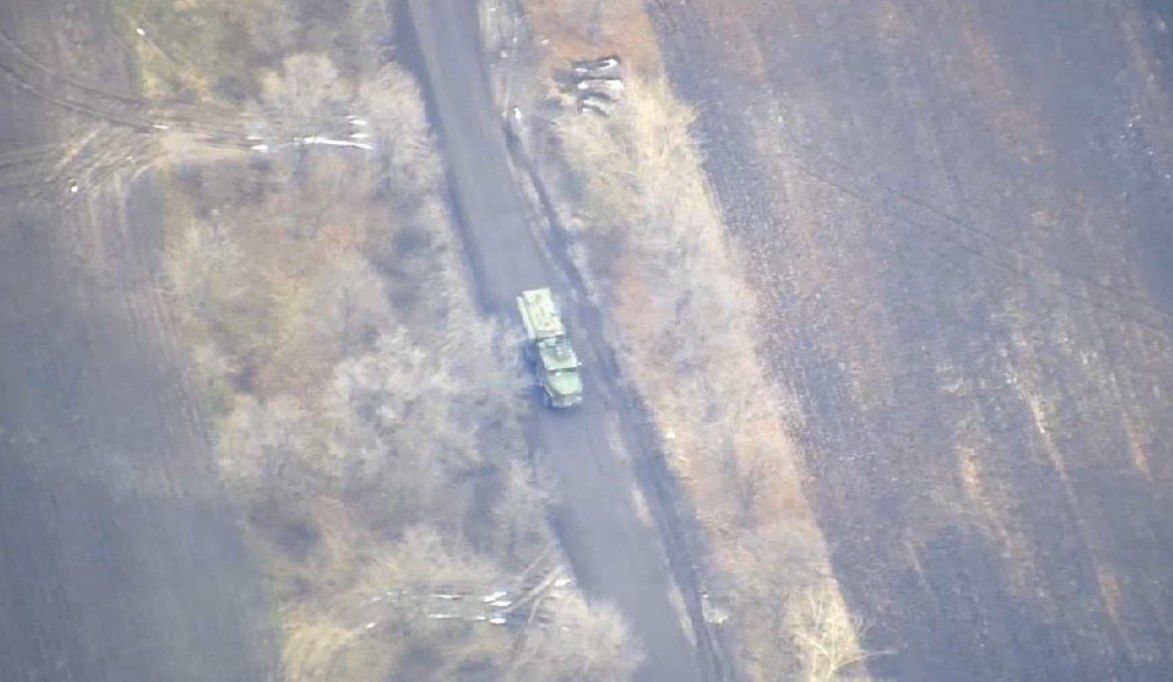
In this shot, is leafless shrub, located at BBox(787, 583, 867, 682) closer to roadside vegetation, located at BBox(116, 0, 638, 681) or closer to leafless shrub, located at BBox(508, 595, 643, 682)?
leafless shrub, located at BBox(508, 595, 643, 682)

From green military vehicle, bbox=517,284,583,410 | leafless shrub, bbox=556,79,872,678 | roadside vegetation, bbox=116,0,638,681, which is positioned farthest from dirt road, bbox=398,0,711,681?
leafless shrub, bbox=556,79,872,678

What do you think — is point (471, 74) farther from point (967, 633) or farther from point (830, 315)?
point (967, 633)

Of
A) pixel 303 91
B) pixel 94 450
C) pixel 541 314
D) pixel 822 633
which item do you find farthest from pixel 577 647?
pixel 303 91

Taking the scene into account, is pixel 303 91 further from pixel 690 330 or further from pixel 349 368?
pixel 690 330

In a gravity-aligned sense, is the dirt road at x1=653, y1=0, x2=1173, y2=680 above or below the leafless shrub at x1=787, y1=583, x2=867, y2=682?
above

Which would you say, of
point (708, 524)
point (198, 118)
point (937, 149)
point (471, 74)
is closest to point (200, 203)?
point (198, 118)

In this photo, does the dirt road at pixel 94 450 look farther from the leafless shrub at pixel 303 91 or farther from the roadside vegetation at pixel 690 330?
the roadside vegetation at pixel 690 330

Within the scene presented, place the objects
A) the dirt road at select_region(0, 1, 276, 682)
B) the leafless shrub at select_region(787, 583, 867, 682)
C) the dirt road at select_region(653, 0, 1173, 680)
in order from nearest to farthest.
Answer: the dirt road at select_region(0, 1, 276, 682)
the leafless shrub at select_region(787, 583, 867, 682)
the dirt road at select_region(653, 0, 1173, 680)

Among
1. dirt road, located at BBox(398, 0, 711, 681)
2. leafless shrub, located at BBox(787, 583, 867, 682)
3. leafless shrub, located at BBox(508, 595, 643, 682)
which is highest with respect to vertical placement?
dirt road, located at BBox(398, 0, 711, 681)
